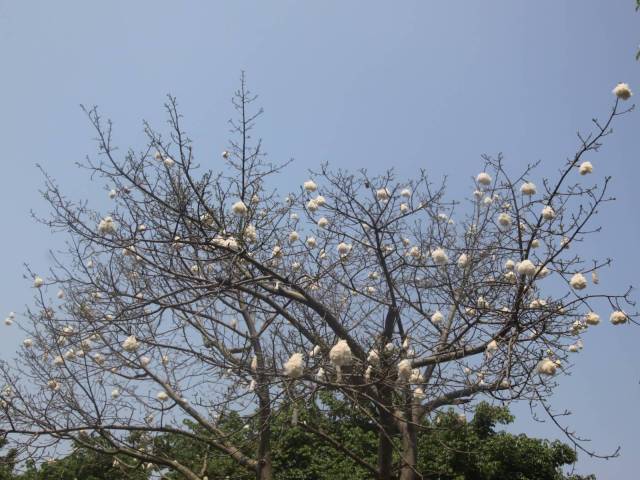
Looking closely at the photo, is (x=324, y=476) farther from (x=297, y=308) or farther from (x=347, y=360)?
(x=347, y=360)

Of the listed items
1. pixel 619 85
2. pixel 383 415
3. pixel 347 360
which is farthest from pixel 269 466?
pixel 619 85

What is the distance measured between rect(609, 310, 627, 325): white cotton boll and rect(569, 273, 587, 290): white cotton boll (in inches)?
13.0

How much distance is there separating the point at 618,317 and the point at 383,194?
112 inches

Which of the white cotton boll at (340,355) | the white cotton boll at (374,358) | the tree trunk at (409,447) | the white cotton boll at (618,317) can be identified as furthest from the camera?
the tree trunk at (409,447)

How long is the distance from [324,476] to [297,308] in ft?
15.3

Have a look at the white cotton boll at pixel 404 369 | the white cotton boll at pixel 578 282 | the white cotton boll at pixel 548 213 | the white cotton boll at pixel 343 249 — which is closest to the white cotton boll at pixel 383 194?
the white cotton boll at pixel 343 249

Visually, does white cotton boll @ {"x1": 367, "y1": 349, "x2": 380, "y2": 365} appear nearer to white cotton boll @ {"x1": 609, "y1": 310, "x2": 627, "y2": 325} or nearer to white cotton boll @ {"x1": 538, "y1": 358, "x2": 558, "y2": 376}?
white cotton boll @ {"x1": 538, "y1": 358, "x2": 558, "y2": 376}

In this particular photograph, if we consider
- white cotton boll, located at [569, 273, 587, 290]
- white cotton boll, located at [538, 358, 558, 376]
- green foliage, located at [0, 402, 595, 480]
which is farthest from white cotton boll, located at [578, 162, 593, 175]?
green foliage, located at [0, 402, 595, 480]

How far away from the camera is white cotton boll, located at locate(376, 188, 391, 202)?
Answer: 635 cm

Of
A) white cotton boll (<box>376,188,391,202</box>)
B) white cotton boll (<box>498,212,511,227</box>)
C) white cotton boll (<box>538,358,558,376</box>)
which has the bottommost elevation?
white cotton boll (<box>538,358,558,376</box>)

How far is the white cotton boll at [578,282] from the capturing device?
4586 millimetres

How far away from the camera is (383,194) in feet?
20.9

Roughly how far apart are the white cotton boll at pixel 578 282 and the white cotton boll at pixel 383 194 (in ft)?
7.89

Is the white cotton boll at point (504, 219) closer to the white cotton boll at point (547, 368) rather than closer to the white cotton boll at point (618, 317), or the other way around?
the white cotton boll at point (618, 317)
